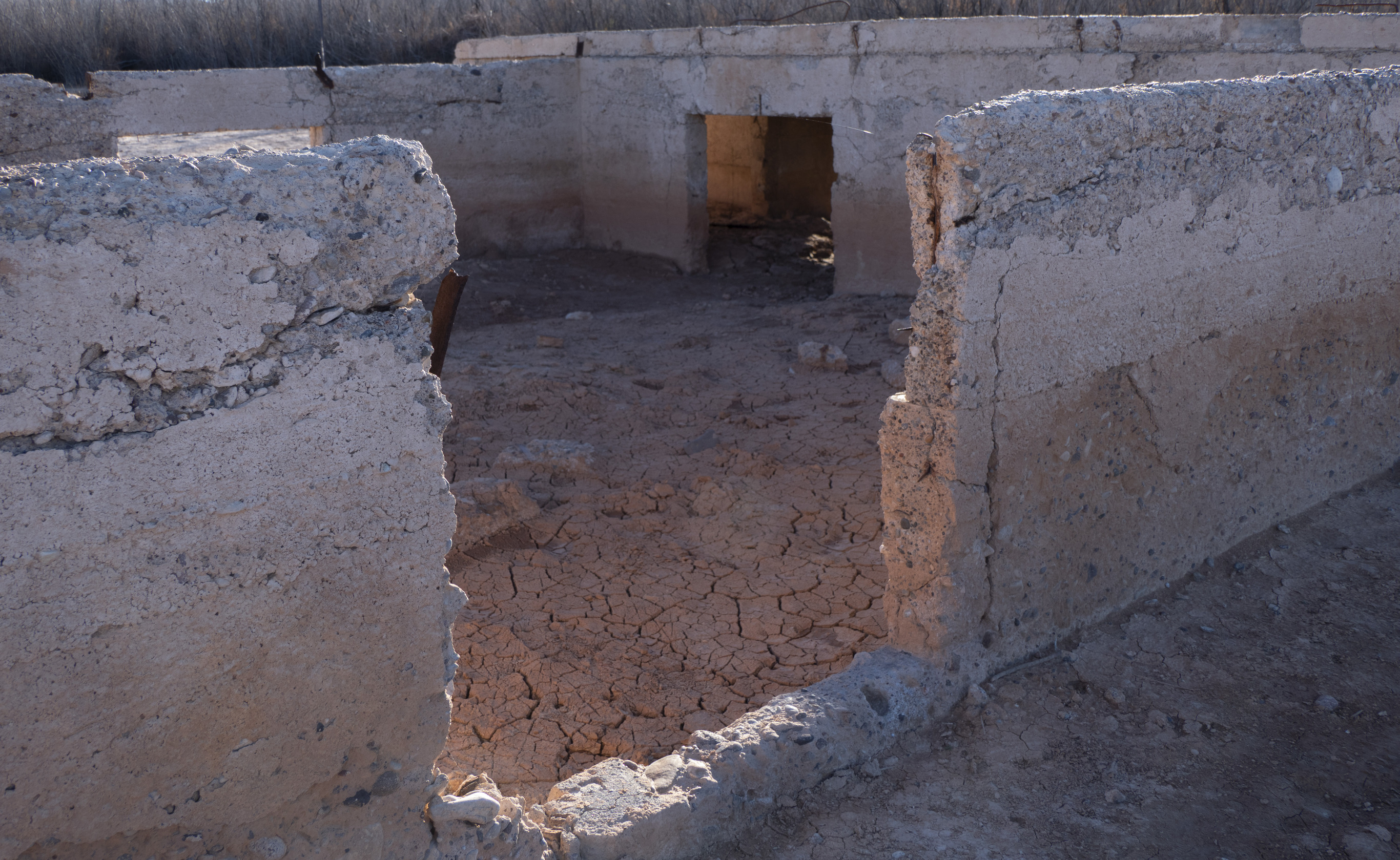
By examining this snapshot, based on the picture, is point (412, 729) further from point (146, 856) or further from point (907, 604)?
point (907, 604)

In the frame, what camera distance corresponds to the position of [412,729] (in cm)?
214

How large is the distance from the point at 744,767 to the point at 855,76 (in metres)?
5.88

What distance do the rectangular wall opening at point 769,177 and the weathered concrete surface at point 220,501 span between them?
8.19 m

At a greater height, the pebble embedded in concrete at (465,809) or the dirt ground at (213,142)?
the dirt ground at (213,142)

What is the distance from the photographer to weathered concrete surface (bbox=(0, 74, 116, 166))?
6629mm

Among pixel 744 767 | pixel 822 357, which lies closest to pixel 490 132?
pixel 822 357

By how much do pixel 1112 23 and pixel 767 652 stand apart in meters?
4.75

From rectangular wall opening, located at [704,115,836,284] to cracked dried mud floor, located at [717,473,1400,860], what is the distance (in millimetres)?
7049

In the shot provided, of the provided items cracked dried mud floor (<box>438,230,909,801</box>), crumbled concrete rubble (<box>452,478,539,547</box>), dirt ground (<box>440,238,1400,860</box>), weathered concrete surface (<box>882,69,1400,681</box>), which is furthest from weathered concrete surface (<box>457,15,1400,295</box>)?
crumbled concrete rubble (<box>452,478,539,547</box>)

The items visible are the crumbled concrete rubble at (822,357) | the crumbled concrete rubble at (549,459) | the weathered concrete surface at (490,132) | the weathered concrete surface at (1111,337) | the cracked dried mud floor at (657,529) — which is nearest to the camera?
the weathered concrete surface at (1111,337)

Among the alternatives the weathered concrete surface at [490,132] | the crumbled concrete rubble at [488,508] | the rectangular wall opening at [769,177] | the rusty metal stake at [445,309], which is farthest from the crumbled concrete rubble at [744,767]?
the rectangular wall opening at [769,177]

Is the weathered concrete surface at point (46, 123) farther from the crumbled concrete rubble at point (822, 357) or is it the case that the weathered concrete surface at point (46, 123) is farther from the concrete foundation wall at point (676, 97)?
the crumbled concrete rubble at point (822, 357)

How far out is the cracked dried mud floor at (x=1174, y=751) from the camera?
247 centimetres

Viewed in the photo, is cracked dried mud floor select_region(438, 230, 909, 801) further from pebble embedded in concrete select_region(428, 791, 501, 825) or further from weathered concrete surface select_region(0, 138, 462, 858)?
weathered concrete surface select_region(0, 138, 462, 858)
